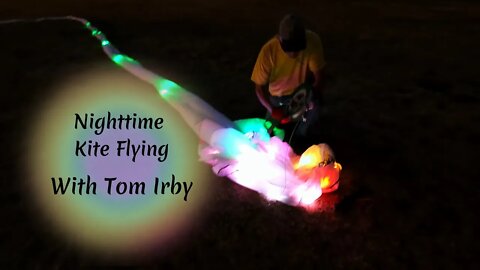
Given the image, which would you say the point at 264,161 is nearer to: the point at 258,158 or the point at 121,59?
the point at 258,158

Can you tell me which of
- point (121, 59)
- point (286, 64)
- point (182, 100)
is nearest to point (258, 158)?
point (286, 64)

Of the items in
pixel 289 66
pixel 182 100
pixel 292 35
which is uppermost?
pixel 292 35

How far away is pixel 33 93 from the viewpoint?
241 inches

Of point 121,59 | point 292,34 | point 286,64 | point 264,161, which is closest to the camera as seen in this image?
point 292,34

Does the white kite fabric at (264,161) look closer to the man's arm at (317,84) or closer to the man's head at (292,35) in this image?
the man's arm at (317,84)

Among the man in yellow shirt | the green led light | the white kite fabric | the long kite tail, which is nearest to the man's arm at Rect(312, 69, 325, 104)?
the man in yellow shirt

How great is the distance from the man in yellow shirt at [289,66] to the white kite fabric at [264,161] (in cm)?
39

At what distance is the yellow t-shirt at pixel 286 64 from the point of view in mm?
4148

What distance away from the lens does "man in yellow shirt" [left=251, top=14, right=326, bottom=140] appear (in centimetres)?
402

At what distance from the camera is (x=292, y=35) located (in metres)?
3.80

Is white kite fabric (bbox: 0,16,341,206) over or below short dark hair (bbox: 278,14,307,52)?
below

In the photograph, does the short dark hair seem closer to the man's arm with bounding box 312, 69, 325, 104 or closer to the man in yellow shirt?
the man in yellow shirt

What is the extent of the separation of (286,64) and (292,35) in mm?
422

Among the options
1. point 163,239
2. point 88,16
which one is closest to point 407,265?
point 163,239
